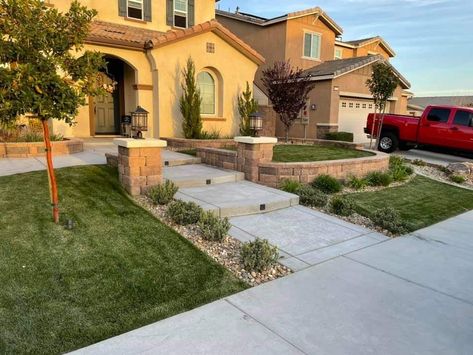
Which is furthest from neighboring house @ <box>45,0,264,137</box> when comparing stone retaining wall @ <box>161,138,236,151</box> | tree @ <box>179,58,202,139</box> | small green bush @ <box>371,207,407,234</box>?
small green bush @ <box>371,207,407,234</box>

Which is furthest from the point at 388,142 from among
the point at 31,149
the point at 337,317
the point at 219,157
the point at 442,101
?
the point at 442,101

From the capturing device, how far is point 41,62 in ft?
14.1

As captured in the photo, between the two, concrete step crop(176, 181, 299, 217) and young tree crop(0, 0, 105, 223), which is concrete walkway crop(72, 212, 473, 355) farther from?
young tree crop(0, 0, 105, 223)

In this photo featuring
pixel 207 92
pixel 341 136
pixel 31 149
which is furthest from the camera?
pixel 341 136

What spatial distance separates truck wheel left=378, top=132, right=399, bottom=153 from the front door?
11015 millimetres

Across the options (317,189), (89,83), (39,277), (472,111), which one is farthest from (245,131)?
(39,277)

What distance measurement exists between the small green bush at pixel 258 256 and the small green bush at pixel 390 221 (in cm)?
257

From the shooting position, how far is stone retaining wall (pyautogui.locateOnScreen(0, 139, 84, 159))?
9.05 meters

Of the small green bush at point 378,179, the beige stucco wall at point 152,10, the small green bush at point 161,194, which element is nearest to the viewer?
the small green bush at point 161,194

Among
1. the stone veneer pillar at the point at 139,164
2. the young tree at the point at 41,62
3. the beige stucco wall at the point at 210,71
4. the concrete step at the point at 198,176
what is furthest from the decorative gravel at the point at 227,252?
the beige stucco wall at the point at 210,71

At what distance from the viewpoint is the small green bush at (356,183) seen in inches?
336

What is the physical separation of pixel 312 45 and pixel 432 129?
31.2ft

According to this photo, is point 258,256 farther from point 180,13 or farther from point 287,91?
point 180,13

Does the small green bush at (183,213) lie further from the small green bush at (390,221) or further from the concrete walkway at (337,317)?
the small green bush at (390,221)
